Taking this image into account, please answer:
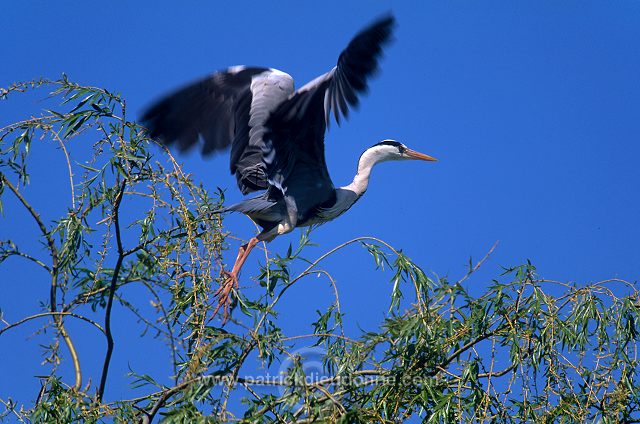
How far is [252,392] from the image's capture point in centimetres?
307

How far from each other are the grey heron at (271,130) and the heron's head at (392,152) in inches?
12.8

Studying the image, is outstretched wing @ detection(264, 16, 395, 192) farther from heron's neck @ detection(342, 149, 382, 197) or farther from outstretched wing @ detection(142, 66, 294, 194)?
heron's neck @ detection(342, 149, 382, 197)

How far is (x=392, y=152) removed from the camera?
20.5 ft

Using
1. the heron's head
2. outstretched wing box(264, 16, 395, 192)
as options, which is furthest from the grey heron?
the heron's head

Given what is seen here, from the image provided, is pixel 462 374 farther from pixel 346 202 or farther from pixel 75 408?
pixel 346 202

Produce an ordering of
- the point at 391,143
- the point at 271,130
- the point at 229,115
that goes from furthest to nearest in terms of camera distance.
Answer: the point at 391,143, the point at 229,115, the point at 271,130

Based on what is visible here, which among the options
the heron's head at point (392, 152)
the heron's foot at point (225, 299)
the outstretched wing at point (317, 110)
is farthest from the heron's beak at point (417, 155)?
the heron's foot at point (225, 299)

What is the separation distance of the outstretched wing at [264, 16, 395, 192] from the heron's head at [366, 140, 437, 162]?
840 mm

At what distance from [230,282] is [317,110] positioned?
113cm

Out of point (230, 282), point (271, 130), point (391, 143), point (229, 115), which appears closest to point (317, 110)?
point (271, 130)

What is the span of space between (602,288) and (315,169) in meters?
2.30

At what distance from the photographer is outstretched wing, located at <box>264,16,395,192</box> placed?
4.54 m

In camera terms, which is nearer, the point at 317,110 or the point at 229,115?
the point at 317,110

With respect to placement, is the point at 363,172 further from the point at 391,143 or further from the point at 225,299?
the point at 225,299
